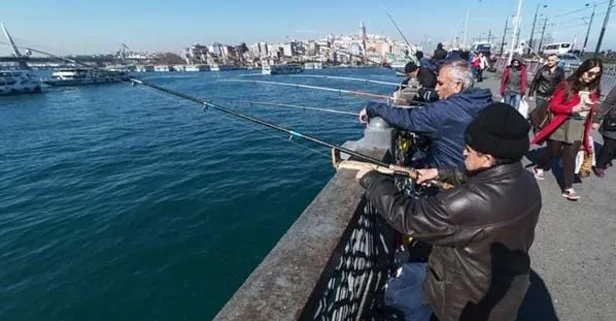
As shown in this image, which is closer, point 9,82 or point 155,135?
point 155,135

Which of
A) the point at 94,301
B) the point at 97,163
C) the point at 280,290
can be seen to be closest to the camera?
the point at 280,290

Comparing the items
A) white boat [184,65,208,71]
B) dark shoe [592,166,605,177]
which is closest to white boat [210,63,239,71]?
white boat [184,65,208,71]

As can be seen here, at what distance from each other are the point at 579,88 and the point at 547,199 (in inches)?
62.4

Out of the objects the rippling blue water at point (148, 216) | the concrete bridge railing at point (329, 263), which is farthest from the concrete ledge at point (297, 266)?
the rippling blue water at point (148, 216)

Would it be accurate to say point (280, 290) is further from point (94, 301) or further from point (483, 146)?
point (94, 301)

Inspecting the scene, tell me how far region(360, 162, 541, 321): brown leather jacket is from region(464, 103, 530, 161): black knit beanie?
8 cm

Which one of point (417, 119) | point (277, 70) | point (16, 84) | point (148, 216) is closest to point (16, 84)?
point (16, 84)

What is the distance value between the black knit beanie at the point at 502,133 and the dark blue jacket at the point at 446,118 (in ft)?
3.66

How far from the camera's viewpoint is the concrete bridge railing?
4.28ft

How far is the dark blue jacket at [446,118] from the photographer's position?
264cm

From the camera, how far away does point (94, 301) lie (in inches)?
266

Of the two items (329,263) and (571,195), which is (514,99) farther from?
(329,263)

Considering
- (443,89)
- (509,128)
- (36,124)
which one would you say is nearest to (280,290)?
(509,128)

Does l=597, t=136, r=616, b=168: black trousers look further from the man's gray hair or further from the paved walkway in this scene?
the man's gray hair
